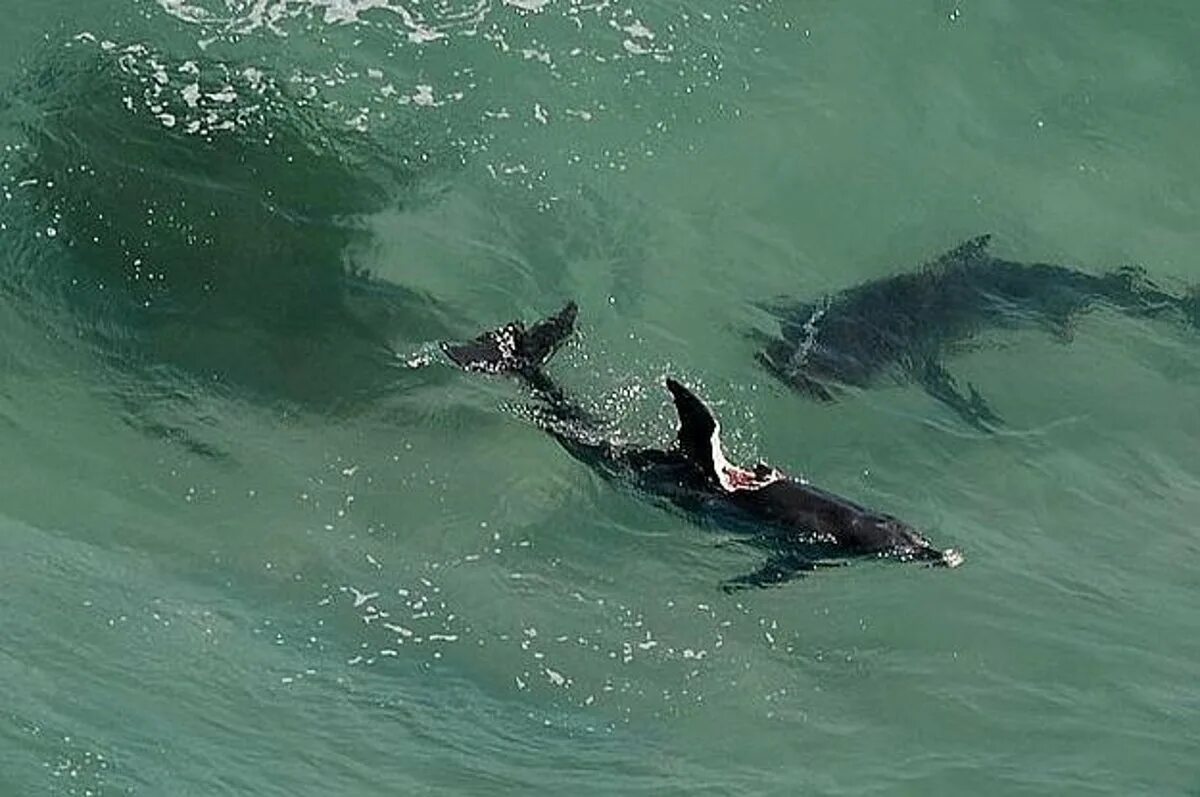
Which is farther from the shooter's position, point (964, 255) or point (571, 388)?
point (964, 255)

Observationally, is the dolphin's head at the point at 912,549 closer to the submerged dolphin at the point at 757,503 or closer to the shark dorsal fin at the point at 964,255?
the submerged dolphin at the point at 757,503

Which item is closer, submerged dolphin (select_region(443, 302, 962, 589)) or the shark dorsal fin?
submerged dolphin (select_region(443, 302, 962, 589))

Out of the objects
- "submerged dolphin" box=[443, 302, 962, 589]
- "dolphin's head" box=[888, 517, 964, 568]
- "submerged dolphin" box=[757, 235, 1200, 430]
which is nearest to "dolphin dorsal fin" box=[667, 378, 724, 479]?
"submerged dolphin" box=[443, 302, 962, 589]

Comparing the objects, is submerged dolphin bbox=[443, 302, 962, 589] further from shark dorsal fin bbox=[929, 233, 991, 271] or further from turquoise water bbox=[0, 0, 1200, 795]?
shark dorsal fin bbox=[929, 233, 991, 271]

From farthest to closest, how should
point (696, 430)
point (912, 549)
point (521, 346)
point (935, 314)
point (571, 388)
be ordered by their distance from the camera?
point (935, 314)
point (571, 388)
point (521, 346)
point (912, 549)
point (696, 430)

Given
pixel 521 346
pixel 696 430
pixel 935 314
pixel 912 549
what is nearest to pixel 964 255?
pixel 935 314

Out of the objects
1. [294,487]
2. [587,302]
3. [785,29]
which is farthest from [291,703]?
[785,29]

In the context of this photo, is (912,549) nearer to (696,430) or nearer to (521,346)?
(696,430)
